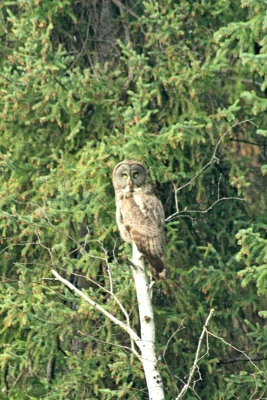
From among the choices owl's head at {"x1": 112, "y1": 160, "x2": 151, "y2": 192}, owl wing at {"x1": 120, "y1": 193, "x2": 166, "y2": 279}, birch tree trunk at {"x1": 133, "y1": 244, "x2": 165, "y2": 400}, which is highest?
owl's head at {"x1": 112, "y1": 160, "x2": 151, "y2": 192}

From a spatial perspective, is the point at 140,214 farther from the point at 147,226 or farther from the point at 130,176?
the point at 130,176

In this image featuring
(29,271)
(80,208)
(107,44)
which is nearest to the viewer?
(80,208)

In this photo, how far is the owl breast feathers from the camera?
18.3ft

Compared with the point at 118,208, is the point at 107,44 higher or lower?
higher

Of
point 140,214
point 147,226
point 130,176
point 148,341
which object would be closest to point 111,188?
point 130,176

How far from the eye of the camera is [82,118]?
24.4 ft

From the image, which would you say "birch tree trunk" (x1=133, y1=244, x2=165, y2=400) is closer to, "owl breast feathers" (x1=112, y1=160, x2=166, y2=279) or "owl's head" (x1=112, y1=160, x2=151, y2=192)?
"owl breast feathers" (x1=112, y1=160, x2=166, y2=279)

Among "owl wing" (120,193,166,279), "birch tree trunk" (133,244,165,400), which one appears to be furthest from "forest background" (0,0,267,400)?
"birch tree trunk" (133,244,165,400)

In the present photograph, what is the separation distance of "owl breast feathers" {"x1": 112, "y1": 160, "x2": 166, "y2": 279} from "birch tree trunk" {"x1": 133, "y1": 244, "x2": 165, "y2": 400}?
0.47m

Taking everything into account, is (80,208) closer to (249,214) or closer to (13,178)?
(13,178)

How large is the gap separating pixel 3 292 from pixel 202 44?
3.39 m

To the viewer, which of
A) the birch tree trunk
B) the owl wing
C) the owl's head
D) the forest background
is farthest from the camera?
the forest background

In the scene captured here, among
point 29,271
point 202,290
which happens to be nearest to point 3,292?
point 29,271

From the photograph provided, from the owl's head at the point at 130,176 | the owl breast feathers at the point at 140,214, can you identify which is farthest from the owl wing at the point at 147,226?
the owl's head at the point at 130,176
